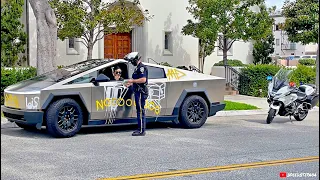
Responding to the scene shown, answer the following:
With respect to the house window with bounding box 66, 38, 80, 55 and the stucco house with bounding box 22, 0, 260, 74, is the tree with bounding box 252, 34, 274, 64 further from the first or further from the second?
the house window with bounding box 66, 38, 80, 55

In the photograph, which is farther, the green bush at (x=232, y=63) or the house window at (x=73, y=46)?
the green bush at (x=232, y=63)

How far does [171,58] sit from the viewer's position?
2386 cm

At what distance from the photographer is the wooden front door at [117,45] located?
884 inches

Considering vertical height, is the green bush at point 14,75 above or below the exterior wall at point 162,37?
below

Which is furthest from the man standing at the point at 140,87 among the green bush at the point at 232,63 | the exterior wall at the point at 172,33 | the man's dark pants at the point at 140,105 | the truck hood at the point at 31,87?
the green bush at the point at 232,63

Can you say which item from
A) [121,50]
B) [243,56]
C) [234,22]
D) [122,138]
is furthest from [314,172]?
[243,56]

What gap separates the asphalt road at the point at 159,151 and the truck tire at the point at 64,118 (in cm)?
18

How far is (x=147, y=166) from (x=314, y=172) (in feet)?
7.83

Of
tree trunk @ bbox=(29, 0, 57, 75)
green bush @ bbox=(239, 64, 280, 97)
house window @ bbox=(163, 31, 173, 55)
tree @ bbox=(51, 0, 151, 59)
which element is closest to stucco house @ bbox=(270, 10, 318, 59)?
house window @ bbox=(163, 31, 173, 55)

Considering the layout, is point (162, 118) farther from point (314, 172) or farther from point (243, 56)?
point (243, 56)

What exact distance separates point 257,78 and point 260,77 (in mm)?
134

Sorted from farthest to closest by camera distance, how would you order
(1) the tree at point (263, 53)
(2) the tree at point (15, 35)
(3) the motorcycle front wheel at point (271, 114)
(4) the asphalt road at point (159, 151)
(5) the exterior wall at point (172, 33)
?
(1) the tree at point (263, 53), (5) the exterior wall at point (172, 33), (2) the tree at point (15, 35), (3) the motorcycle front wheel at point (271, 114), (4) the asphalt road at point (159, 151)

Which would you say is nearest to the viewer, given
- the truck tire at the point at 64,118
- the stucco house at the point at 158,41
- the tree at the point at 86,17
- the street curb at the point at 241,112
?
the truck tire at the point at 64,118

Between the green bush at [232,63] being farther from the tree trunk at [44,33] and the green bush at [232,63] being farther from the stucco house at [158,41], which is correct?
the tree trunk at [44,33]
